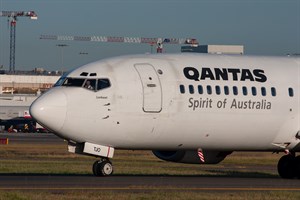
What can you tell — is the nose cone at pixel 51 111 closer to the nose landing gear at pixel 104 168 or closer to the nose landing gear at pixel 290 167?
the nose landing gear at pixel 104 168

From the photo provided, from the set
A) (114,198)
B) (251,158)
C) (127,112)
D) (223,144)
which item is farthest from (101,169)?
(251,158)

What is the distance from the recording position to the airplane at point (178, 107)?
1314 inches

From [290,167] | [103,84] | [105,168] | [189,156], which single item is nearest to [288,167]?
[290,167]

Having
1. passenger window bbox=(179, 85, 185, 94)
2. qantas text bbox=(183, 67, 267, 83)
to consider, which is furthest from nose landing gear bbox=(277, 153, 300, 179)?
passenger window bbox=(179, 85, 185, 94)

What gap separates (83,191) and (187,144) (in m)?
7.04

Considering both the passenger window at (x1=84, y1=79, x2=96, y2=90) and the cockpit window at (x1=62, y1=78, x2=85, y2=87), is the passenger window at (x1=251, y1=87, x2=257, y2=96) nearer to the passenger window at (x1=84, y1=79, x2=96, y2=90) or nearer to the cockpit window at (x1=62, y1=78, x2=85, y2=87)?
the passenger window at (x1=84, y1=79, x2=96, y2=90)

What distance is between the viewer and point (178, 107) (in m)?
34.5

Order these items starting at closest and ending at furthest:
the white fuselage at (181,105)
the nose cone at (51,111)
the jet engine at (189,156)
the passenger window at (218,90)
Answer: the nose cone at (51,111) → the white fuselage at (181,105) → the passenger window at (218,90) → the jet engine at (189,156)

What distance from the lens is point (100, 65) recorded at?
34.5 meters

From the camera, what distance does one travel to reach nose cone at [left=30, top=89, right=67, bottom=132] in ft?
107

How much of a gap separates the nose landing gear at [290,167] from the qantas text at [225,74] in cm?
351

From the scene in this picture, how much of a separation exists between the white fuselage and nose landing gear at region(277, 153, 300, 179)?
1.15 m

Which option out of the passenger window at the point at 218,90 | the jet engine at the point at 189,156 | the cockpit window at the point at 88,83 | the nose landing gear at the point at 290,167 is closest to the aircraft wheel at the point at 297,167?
the nose landing gear at the point at 290,167

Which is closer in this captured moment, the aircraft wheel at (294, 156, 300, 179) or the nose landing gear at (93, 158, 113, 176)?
the nose landing gear at (93, 158, 113, 176)
